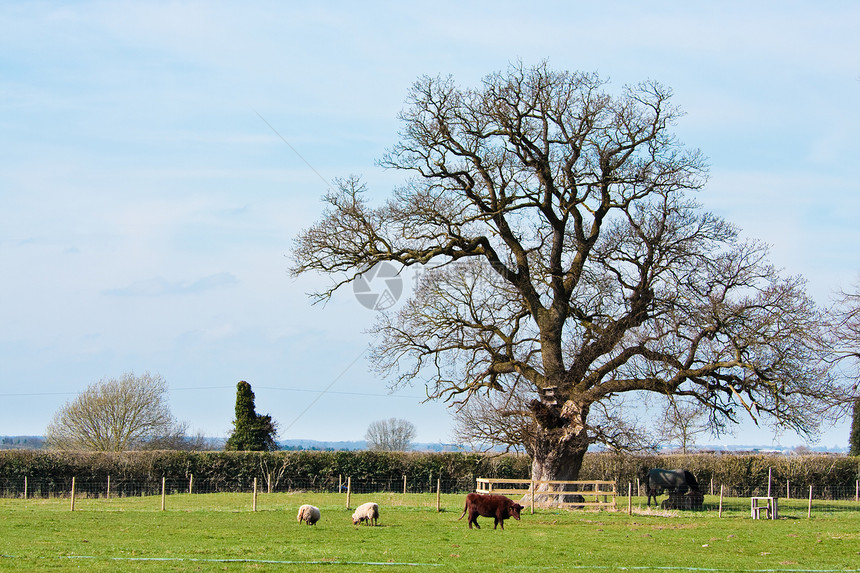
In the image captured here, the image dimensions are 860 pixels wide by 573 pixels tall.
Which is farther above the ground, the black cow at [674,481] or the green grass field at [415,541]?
the black cow at [674,481]

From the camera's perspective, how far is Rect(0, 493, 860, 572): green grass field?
1395cm

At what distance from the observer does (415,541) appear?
17516mm

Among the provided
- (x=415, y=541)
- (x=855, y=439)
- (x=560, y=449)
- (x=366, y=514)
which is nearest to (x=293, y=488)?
(x=560, y=449)

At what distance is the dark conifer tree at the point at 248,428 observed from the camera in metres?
43.8

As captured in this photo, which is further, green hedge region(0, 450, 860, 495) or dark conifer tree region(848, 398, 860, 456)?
dark conifer tree region(848, 398, 860, 456)

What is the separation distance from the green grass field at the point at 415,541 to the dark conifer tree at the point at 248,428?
683 inches

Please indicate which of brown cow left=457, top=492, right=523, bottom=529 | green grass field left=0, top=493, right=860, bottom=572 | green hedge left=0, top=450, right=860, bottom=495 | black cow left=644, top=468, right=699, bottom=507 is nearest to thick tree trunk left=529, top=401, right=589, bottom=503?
green grass field left=0, top=493, right=860, bottom=572

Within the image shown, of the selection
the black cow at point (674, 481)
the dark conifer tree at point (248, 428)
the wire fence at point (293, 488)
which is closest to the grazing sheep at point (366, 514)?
the black cow at point (674, 481)

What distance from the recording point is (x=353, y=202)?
96.7ft

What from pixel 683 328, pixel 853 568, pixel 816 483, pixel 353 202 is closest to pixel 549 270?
pixel 683 328

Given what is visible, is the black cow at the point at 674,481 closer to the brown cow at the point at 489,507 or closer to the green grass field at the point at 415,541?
the green grass field at the point at 415,541

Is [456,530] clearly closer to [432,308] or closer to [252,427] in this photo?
[432,308]

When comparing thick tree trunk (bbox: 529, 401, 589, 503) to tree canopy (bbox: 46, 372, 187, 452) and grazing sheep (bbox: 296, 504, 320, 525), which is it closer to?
grazing sheep (bbox: 296, 504, 320, 525)

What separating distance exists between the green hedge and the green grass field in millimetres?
12837
